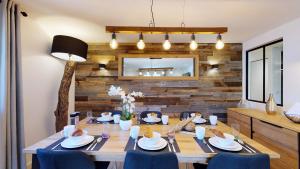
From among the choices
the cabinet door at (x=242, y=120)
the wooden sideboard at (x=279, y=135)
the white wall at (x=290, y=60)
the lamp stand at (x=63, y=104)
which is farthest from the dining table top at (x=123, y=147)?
the white wall at (x=290, y=60)

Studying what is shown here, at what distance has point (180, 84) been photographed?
411 centimetres

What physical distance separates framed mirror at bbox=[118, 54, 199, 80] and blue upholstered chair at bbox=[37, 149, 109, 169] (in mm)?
2833

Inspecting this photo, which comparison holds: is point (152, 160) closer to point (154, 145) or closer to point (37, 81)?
point (154, 145)

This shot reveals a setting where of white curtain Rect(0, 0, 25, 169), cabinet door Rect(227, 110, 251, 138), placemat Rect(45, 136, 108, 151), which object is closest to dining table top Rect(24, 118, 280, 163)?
placemat Rect(45, 136, 108, 151)

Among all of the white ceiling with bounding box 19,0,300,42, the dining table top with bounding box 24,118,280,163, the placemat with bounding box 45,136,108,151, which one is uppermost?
the white ceiling with bounding box 19,0,300,42

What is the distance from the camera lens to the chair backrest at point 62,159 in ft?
4.23

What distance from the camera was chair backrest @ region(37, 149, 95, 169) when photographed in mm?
1289

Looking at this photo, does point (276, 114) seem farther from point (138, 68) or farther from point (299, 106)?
point (138, 68)

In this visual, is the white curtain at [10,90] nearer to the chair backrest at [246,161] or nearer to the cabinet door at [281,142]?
the chair backrest at [246,161]

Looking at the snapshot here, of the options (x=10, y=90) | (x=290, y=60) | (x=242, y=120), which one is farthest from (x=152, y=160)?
(x=290, y=60)

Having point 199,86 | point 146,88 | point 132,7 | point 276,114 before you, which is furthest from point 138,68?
point 276,114

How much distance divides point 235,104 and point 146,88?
2109 millimetres

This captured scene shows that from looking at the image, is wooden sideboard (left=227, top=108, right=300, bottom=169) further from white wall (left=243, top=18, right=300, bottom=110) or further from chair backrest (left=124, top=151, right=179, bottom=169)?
chair backrest (left=124, top=151, right=179, bottom=169)

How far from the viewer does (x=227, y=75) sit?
4.11 metres
